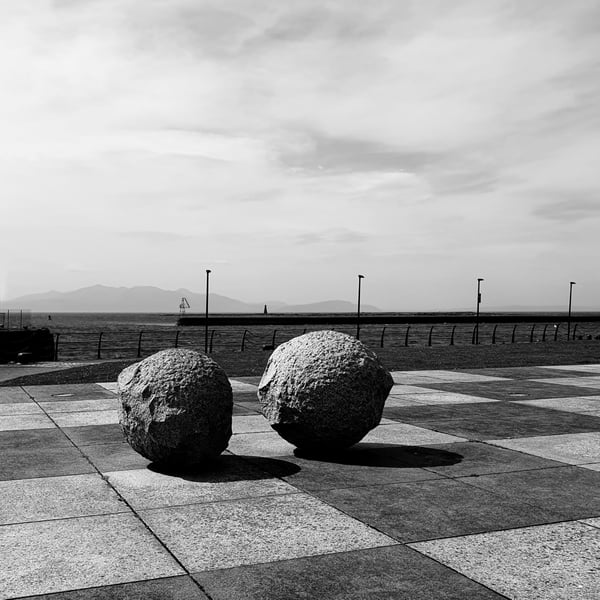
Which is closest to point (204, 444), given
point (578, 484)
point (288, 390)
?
point (288, 390)

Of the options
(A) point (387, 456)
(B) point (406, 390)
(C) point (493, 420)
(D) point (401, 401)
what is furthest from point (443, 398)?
(A) point (387, 456)

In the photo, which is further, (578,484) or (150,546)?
(578,484)

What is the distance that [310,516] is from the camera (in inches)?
237

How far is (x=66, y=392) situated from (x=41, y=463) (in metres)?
6.45

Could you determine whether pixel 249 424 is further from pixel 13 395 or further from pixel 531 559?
pixel 531 559

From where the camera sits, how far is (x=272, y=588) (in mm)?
4531

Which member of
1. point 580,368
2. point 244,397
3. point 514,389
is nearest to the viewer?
point 244,397

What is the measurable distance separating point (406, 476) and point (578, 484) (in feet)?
5.63

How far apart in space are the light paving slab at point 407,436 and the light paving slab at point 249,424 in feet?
5.24

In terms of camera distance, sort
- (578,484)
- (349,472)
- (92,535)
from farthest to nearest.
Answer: (349,472) < (578,484) < (92,535)

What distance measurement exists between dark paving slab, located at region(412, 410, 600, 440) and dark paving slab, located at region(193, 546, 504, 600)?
16.3 ft

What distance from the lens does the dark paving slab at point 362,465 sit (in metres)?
7.29

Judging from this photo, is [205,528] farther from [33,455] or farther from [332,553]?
[33,455]

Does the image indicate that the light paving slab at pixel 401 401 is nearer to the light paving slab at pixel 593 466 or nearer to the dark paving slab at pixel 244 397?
the dark paving slab at pixel 244 397
